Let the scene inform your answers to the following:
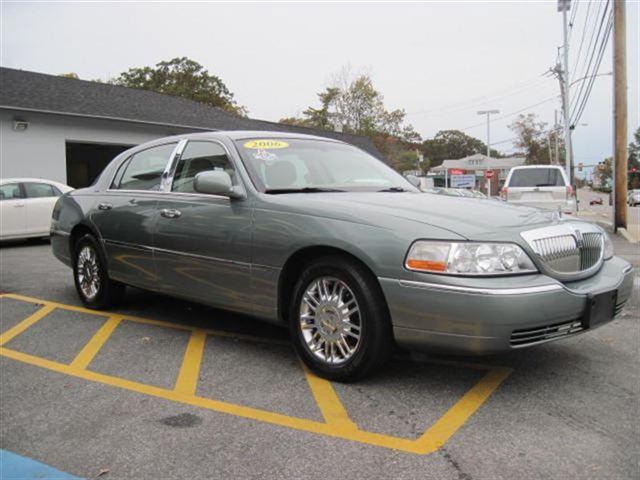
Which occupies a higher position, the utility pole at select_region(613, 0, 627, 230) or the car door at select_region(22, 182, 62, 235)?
the utility pole at select_region(613, 0, 627, 230)

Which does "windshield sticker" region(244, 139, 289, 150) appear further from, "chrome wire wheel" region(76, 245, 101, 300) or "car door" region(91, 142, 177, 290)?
"chrome wire wheel" region(76, 245, 101, 300)

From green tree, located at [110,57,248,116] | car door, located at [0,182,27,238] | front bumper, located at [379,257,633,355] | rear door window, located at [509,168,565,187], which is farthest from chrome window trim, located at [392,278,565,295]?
green tree, located at [110,57,248,116]

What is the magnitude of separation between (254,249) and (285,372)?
84 cm

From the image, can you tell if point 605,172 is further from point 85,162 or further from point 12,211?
point 12,211

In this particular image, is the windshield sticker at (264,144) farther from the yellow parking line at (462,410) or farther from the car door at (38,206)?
the car door at (38,206)

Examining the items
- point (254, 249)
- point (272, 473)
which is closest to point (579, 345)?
point (254, 249)

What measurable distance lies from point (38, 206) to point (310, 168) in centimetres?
979

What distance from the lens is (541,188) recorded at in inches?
545

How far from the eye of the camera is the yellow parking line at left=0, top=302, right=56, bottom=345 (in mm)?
5020

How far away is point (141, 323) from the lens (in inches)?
210

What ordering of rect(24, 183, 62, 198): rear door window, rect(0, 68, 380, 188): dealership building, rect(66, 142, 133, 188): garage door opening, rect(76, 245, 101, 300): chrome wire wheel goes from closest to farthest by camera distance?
rect(76, 245, 101, 300): chrome wire wheel < rect(24, 183, 62, 198): rear door window < rect(0, 68, 380, 188): dealership building < rect(66, 142, 133, 188): garage door opening

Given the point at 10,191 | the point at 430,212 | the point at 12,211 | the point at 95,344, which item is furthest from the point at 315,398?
the point at 10,191

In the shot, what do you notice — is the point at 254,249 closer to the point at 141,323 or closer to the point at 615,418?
the point at 141,323

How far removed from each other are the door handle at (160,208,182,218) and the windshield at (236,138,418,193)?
28.1 inches
